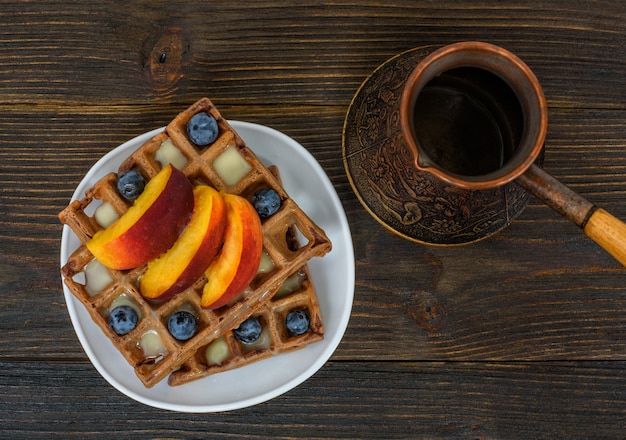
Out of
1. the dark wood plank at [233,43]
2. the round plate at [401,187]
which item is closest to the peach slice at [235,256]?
the round plate at [401,187]

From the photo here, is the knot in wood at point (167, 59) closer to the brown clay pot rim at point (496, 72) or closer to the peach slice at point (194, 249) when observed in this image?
the peach slice at point (194, 249)

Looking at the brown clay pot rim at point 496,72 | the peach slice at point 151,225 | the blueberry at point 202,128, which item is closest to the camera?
the brown clay pot rim at point 496,72

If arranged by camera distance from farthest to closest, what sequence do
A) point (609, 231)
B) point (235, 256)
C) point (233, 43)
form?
point (233, 43) < point (235, 256) < point (609, 231)

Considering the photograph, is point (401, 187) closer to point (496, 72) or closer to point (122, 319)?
point (496, 72)

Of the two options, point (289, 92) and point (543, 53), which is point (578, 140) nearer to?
point (543, 53)

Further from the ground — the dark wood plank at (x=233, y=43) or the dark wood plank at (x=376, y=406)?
the dark wood plank at (x=233, y=43)

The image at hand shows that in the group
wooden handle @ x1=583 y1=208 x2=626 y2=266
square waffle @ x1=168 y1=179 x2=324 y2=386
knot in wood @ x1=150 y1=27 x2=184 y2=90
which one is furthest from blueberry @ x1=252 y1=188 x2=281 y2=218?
wooden handle @ x1=583 y1=208 x2=626 y2=266

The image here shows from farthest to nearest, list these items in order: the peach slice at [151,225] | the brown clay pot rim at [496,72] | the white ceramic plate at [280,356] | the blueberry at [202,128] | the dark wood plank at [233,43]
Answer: the dark wood plank at [233,43] → the white ceramic plate at [280,356] → the blueberry at [202,128] → the peach slice at [151,225] → the brown clay pot rim at [496,72]

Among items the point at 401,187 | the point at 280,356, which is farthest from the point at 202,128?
the point at 280,356
